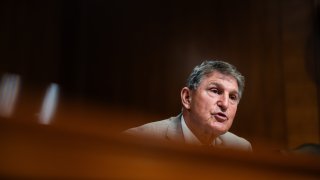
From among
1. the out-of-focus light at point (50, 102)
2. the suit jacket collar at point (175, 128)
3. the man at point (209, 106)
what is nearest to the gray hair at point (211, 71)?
the man at point (209, 106)

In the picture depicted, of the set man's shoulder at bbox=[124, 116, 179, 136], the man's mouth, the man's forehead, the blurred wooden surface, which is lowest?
the blurred wooden surface

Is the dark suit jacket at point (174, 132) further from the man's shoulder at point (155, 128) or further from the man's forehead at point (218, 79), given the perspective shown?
the man's forehead at point (218, 79)

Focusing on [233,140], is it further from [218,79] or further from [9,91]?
[9,91]

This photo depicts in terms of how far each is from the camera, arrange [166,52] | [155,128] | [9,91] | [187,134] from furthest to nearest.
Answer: [166,52] < [187,134] < [155,128] < [9,91]

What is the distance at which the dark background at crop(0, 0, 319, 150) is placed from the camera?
2.60ft

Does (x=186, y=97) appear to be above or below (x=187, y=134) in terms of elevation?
above

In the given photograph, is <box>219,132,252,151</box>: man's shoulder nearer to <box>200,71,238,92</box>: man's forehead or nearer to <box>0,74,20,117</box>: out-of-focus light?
<box>200,71,238,92</box>: man's forehead

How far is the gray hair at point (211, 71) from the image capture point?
3.33 ft

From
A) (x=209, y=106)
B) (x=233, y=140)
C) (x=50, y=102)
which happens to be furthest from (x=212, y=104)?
(x=50, y=102)

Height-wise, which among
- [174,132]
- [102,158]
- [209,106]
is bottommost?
[102,158]

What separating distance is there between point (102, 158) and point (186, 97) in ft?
1.90

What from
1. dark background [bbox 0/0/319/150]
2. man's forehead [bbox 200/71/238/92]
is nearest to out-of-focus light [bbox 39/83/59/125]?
dark background [bbox 0/0/319/150]

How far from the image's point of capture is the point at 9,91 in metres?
0.65

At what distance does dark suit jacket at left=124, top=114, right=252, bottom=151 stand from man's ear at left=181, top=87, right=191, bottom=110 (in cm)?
4
